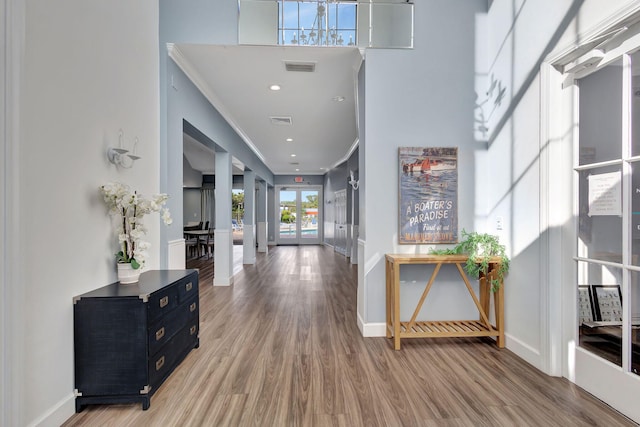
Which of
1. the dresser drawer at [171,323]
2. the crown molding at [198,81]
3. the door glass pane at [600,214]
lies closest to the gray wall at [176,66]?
the crown molding at [198,81]

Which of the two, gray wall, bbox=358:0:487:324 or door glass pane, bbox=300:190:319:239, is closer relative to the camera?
gray wall, bbox=358:0:487:324

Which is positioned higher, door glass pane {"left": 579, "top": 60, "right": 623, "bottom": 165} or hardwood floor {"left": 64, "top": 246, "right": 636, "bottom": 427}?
door glass pane {"left": 579, "top": 60, "right": 623, "bottom": 165}

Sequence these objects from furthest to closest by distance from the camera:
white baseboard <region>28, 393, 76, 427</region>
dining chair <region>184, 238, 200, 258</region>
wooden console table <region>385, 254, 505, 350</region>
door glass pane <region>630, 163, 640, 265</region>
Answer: dining chair <region>184, 238, 200, 258</region>
wooden console table <region>385, 254, 505, 350</region>
door glass pane <region>630, 163, 640, 265</region>
white baseboard <region>28, 393, 76, 427</region>

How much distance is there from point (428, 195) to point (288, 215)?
379 inches

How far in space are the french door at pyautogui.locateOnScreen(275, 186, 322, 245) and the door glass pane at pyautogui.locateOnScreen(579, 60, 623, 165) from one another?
A: 10249mm

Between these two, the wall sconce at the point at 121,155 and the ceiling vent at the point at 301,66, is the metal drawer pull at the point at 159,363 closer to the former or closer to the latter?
the wall sconce at the point at 121,155

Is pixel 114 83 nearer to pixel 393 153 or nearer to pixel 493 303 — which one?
pixel 393 153

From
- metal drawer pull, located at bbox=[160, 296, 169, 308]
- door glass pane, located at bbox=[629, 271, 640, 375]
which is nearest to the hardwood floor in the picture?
door glass pane, located at bbox=[629, 271, 640, 375]

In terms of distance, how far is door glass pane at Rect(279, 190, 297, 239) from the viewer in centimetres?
1228

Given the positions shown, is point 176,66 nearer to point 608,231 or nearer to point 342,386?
point 342,386

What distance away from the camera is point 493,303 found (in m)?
2.91

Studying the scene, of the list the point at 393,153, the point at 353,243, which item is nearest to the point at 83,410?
the point at 393,153

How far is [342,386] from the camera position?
7.04 ft

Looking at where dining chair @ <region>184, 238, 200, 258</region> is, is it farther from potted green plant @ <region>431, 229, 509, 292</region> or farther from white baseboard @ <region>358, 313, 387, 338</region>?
potted green plant @ <region>431, 229, 509, 292</region>
